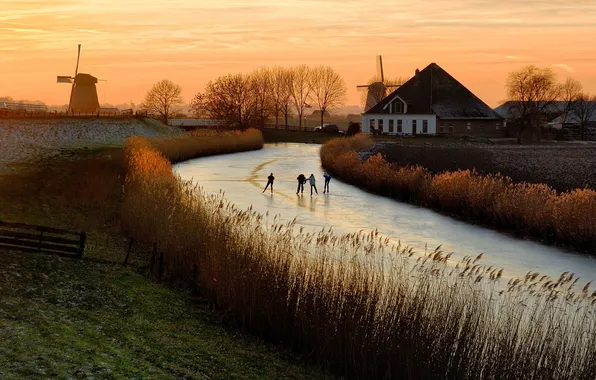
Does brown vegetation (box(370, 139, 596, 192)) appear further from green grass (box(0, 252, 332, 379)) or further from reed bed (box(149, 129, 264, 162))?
green grass (box(0, 252, 332, 379))

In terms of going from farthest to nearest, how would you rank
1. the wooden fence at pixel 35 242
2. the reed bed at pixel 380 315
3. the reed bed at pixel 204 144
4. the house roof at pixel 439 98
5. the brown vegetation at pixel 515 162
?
the house roof at pixel 439 98 < the reed bed at pixel 204 144 < the brown vegetation at pixel 515 162 < the wooden fence at pixel 35 242 < the reed bed at pixel 380 315

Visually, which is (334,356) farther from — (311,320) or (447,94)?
(447,94)

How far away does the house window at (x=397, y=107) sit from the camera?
270 ft

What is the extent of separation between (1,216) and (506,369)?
18.1 meters

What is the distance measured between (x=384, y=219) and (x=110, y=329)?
18.4 m

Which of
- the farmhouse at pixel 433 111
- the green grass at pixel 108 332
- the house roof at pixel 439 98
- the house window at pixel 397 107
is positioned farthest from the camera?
the house window at pixel 397 107

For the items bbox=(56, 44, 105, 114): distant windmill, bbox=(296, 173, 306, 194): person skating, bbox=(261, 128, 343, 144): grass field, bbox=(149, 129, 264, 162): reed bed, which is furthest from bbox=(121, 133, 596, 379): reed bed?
bbox=(56, 44, 105, 114): distant windmill

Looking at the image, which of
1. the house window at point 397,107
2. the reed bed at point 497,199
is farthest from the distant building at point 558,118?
the reed bed at point 497,199

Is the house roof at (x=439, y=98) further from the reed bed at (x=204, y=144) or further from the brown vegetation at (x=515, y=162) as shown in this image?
the brown vegetation at (x=515, y=162)

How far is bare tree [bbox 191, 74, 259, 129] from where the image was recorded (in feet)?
326

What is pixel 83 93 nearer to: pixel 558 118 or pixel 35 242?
pixel 558 118

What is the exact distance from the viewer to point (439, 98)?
81562mm

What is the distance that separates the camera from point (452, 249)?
23.0 meters

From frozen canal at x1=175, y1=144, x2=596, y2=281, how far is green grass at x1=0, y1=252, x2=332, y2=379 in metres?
6.66
